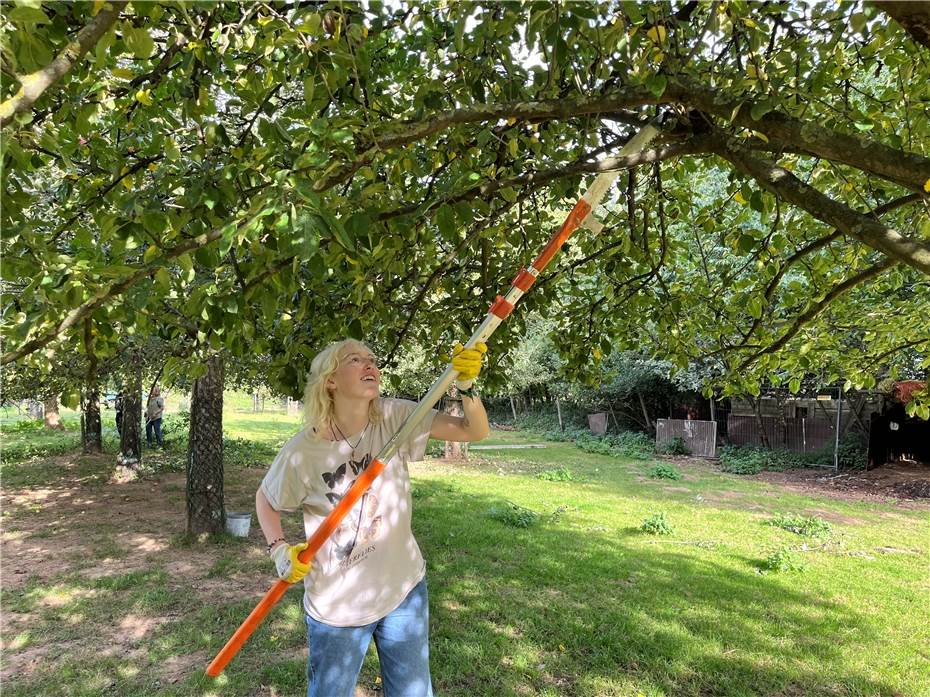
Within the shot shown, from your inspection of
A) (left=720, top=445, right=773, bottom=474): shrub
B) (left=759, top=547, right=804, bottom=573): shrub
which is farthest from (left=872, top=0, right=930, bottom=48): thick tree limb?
(left=720, top=445, right=773, bottom=474): shrub

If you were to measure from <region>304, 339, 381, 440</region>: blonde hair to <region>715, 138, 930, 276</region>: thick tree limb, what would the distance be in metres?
1.76

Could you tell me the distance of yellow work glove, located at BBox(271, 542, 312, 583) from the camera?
233cm

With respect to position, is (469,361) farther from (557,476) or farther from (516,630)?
(557,476)

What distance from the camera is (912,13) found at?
72.7 inches

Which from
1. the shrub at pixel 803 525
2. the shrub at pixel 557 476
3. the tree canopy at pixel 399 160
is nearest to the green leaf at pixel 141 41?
the tree canopy at pixel 399 160

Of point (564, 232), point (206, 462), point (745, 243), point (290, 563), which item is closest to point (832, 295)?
point (745, 243)

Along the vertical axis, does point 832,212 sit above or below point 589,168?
below

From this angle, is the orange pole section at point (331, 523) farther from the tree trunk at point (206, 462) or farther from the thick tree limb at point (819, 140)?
the tree trunk at point (206, 462)

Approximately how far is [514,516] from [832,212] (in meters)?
6.78

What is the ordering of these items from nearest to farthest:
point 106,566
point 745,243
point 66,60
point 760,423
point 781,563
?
1. point 66,60
2. point 745,243
3. point 106,566
4. point 781,563
5. point 760,423

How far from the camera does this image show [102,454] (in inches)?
561

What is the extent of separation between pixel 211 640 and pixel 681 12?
5045 millimetres

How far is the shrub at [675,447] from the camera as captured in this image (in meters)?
17.7

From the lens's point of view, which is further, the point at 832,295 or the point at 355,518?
the point at 832,295
